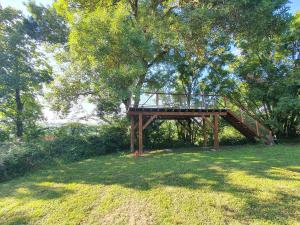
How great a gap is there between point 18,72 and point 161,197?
11.0m

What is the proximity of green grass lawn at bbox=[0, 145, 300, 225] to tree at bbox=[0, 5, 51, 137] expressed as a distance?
274 inches

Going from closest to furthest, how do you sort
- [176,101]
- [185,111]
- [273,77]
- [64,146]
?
[64,146] < [185,111] < [176,101] < [273,77]

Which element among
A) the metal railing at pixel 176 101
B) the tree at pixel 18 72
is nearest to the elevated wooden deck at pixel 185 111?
the metal railing at pixel 176 101

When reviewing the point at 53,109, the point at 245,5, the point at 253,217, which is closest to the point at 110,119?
the point at 53,109

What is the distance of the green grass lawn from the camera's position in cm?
359

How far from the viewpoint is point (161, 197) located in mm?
4336

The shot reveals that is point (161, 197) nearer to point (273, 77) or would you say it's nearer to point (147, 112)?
point (147, 112)

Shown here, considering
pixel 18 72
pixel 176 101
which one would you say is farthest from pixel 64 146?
pixel 176 101

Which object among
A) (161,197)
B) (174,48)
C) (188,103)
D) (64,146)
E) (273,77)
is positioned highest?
(174,48)

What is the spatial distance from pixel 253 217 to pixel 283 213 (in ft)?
1.69

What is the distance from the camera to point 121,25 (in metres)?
9.45

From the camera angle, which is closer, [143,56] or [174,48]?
[143,56]

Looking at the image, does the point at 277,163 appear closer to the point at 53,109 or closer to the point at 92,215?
the point at 92,215

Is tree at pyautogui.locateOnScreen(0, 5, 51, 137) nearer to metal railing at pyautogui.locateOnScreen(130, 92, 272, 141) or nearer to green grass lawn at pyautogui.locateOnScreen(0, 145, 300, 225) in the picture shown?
metal railing at pyautogui.locateOnScreen(130, 92, 272, 141)
